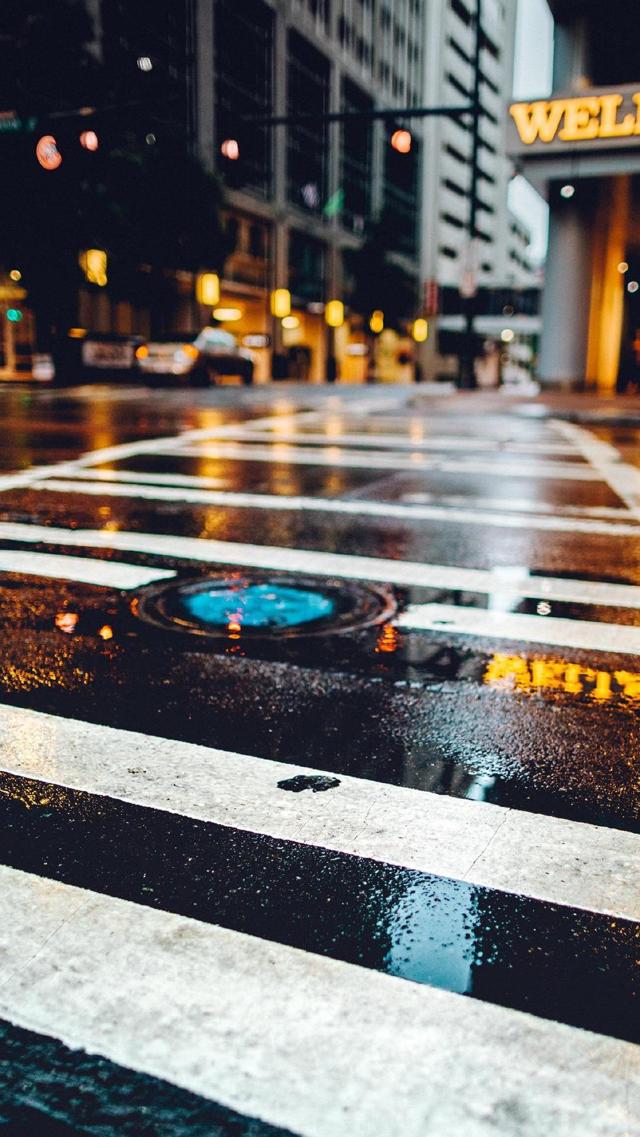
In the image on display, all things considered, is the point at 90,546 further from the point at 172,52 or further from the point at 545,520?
the point at 172,52

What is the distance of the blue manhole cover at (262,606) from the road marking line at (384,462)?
600 cm

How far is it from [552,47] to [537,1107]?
28.3 meters

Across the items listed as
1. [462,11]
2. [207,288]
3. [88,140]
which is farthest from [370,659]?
[462,11]

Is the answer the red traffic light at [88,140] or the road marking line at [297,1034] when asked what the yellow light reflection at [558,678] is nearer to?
the road marking line at [297,1034]

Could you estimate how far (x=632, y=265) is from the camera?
31719 mm

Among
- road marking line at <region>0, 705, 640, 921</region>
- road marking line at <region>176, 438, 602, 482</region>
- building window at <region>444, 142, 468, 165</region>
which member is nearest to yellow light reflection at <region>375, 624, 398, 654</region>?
road marking line at <region>0, 705, 640, 921</region>

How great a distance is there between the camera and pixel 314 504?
336 inches

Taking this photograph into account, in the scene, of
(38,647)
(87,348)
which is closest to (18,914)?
(38,647)

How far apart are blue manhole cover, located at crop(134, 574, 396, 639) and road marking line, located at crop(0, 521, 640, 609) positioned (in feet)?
1.23

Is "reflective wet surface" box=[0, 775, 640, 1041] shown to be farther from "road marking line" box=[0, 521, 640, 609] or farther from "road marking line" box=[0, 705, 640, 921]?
"road marking line" box=[0, 521, 640, 609]

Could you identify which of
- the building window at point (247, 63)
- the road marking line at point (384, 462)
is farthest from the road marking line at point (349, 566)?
the building window at point (247, 63)

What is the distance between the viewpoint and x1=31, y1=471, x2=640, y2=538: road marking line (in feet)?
25.5

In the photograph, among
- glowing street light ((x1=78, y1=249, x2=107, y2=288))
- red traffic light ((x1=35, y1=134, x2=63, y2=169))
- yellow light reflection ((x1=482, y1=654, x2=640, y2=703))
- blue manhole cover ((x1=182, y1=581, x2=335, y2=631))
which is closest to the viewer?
yellow light reflection ((x1=482, y1=654, x2=640, y2=703))

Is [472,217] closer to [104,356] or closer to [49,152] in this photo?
[104,356]
